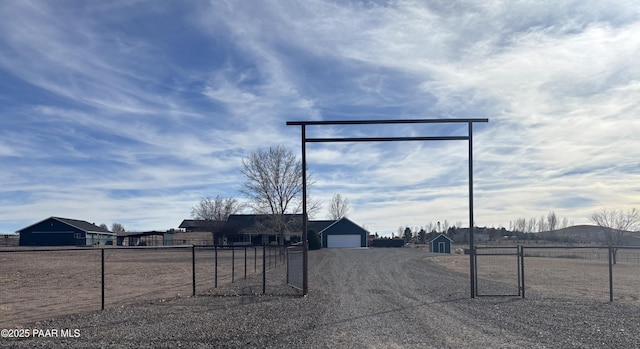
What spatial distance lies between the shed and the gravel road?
2725 inches

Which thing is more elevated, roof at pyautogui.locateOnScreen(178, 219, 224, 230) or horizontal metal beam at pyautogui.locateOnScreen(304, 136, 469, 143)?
horizontal metal beam at pyautogui.locateOnScreen(304, 136, 469, 143)

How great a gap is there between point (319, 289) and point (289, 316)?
644 cm

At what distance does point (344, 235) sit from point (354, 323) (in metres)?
75.8

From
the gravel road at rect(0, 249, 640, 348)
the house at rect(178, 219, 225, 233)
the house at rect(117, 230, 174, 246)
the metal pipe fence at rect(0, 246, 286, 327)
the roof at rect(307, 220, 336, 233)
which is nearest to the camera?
the gravel road at rect(0, 249, 640, 348)

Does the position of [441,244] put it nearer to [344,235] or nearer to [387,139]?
[344,235]

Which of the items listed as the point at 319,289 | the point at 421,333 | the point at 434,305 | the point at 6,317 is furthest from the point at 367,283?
the point at 6,317

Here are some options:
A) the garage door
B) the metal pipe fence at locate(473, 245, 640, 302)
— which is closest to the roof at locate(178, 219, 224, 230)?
the garage door

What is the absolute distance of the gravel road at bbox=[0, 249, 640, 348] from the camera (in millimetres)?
9930

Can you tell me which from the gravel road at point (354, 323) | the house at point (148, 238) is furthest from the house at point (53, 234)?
the gravel road at point (354, 323)

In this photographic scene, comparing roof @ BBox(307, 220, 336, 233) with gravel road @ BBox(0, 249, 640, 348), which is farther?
roof @ BBox(307, 220, 336, 233)

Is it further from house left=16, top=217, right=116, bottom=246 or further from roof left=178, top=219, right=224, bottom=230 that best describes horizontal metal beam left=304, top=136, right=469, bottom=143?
roof left=178, top=219, right=224, bottom=230

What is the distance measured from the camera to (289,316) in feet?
42.8

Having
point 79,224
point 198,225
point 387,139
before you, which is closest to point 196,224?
point 198,225

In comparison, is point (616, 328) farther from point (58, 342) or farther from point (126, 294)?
point (126, 294)
